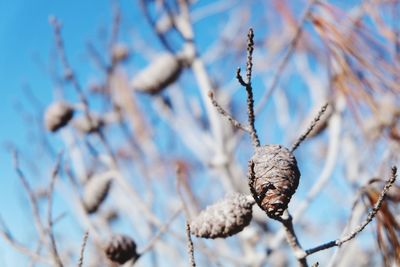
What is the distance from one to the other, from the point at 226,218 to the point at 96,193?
2.30 feet

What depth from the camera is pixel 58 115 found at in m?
1.32

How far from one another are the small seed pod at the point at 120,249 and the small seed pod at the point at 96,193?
404 millimetres

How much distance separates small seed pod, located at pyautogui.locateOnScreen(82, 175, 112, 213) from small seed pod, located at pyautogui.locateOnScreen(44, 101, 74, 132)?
0.86 ft

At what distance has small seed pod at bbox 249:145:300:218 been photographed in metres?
0.37

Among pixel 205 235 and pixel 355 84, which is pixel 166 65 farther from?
pixel 205 235

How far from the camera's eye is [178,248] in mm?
2059

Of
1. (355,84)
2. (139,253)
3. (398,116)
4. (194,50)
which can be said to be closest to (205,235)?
(139,253)

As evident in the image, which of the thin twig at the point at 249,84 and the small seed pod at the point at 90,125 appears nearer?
the thin twig at the point at 249,84

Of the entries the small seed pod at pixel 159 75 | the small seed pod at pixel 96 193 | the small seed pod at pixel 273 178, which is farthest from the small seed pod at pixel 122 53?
the small seed pod at pixel 273 178

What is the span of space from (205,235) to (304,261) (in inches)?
4.2

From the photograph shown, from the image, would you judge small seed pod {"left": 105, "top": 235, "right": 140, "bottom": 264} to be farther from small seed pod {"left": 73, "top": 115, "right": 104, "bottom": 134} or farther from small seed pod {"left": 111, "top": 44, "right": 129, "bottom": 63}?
small seed pod {"left": 111, "top": 44, "right": 129, "bottom": 63}

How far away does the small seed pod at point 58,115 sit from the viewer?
1316 millimetres

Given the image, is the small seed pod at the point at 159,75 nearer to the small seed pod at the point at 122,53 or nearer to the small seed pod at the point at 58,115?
the small seed pod at the point at 58,115

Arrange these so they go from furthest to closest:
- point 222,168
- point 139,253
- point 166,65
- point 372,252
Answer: point 372,252
point 166,65
point 222,168
point 139,253
